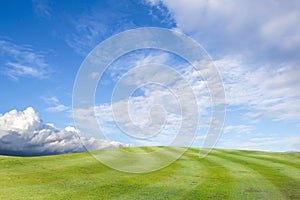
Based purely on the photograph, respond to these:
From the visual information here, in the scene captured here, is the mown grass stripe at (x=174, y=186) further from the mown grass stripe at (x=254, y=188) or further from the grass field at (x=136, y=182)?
the mown grass stripe at (x=254, y=188)

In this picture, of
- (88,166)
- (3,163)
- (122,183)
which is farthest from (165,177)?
(3,163)

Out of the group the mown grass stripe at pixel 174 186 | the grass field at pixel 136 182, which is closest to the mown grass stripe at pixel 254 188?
the grass field at pixel 136 182

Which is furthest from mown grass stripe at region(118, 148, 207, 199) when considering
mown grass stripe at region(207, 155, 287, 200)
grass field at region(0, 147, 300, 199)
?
mown grass stripe at region(207, 155, 287, 200)

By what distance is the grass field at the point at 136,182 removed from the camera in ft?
61.7

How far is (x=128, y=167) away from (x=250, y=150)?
36.8m

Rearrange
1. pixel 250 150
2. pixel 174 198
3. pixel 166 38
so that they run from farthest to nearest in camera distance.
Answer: pixel 250 150, pixel 166 38, pixel 174 198

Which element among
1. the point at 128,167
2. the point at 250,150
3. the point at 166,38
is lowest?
the point at 128,167

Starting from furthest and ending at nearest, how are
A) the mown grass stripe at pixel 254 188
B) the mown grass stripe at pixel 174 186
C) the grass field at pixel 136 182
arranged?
the mown grass stripe at pixel 254 188, the grass field at pixel 136 182, the mown grass stripe at pixel 174 186

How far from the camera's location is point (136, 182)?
76.0 ft

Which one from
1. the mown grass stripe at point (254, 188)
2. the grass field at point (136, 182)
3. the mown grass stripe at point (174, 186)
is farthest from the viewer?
the mown grass stripe at point (254, 188)

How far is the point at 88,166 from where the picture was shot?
Result: 3017cm

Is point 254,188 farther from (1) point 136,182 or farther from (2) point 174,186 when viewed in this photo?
(1) point 136,182

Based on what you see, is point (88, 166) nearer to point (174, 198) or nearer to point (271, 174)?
point (174, 198)

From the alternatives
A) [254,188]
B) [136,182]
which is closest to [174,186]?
[136,182]
